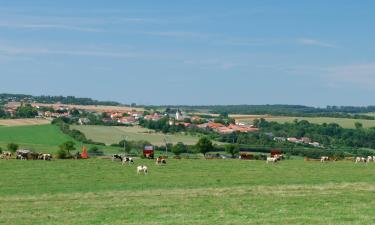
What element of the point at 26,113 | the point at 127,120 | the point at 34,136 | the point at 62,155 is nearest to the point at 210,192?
the point at 62,155

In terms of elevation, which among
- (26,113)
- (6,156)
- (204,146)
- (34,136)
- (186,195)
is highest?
(186,195)

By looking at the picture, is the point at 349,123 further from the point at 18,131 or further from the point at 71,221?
the point at 71,221

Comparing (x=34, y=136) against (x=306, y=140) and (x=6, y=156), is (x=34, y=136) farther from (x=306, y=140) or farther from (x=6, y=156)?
(x=306, y=140)

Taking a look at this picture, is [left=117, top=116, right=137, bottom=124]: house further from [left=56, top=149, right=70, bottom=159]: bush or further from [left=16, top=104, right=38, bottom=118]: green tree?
[left=56, top=149, right=70, bottom=159]: bush

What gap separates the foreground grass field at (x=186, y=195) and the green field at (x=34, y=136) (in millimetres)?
37111

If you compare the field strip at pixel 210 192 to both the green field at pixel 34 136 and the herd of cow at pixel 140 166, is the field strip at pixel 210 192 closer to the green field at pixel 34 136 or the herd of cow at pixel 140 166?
the herd of cow at pixel 140 166

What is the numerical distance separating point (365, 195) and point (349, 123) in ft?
356

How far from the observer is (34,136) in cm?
9112

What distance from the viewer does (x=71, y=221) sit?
19.7 metres

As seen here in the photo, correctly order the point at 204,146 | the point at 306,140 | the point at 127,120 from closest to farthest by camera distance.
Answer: the point at 204,146
the point at 306,140
the point at 127,120

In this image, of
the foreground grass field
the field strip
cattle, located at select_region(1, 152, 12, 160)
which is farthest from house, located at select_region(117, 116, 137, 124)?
the field strip

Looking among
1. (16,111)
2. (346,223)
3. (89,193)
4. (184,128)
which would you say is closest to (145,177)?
(89,193)

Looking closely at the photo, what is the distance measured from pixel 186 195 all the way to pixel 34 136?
67.6 meters

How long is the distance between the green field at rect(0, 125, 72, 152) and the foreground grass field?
122ft
